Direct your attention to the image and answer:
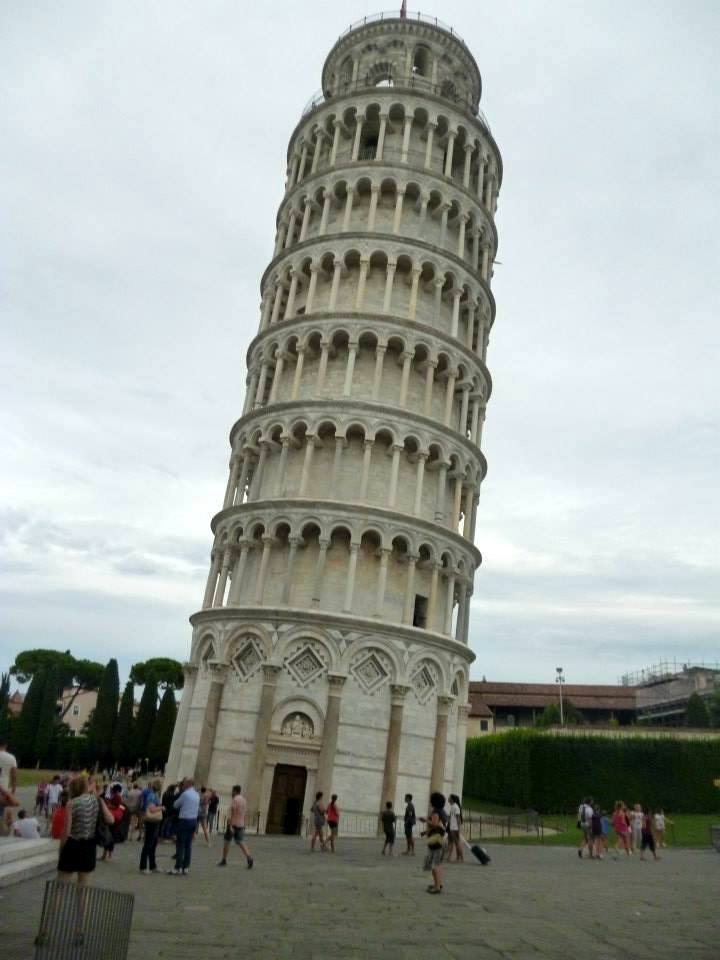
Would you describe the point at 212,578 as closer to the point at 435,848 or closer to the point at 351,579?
the point at 351,579

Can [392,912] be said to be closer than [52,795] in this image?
Yes

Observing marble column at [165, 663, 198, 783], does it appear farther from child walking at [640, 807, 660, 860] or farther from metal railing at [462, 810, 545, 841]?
child walking at [640, 807, 660, 860]

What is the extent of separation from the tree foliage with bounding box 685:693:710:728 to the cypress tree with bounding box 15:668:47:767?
56986 millimetres

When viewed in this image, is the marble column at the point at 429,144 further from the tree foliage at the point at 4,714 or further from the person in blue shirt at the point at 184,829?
the tree foliage at the point at 4,714

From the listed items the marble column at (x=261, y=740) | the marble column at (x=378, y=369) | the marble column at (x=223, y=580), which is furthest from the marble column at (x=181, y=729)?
the marble column at (x=378, y=369)

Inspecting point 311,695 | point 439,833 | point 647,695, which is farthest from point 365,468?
point 647,695

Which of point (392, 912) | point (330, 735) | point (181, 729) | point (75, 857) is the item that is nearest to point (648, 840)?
point (330, 735)

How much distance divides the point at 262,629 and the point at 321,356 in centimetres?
1304

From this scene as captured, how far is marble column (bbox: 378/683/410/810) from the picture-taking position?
97.8 feet

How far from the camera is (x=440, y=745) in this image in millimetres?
32031

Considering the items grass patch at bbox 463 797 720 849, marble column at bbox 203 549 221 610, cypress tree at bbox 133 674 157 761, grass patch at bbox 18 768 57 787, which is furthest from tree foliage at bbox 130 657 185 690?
marble column at bbox 203 549 221 610

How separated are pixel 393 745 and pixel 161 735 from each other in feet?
159

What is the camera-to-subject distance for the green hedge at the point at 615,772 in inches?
1815

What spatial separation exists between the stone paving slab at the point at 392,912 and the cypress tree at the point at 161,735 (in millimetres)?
55167
